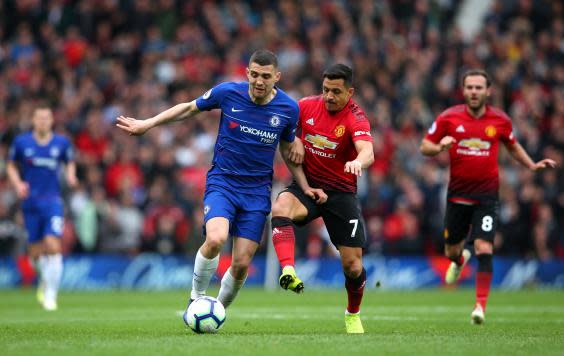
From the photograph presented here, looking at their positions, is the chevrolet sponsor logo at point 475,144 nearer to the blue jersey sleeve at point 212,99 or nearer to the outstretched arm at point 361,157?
the outstretched arm at point 361,157

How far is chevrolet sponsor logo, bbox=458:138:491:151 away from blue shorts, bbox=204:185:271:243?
3488mm

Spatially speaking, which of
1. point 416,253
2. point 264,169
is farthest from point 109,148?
point 264,169

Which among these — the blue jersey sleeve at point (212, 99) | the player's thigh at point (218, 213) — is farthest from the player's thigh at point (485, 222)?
the blue jersey sleeve at point (212, 99)

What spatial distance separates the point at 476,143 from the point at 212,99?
13.2ft

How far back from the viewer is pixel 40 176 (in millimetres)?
16078

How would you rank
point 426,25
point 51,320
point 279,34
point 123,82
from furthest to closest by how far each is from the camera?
point 426,25, point 279,34, point 123,82, point 51,320

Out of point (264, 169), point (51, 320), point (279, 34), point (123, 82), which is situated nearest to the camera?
point (264, 169)

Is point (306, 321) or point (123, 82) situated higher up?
point (123, 82)

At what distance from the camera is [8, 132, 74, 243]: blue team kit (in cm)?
1600

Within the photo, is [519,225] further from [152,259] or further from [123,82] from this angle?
[123,82]

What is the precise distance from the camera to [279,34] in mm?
26922

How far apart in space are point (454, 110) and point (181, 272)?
1071 cm

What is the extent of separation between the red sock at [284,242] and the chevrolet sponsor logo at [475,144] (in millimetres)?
3454

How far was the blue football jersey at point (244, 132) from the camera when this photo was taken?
1072 cm
